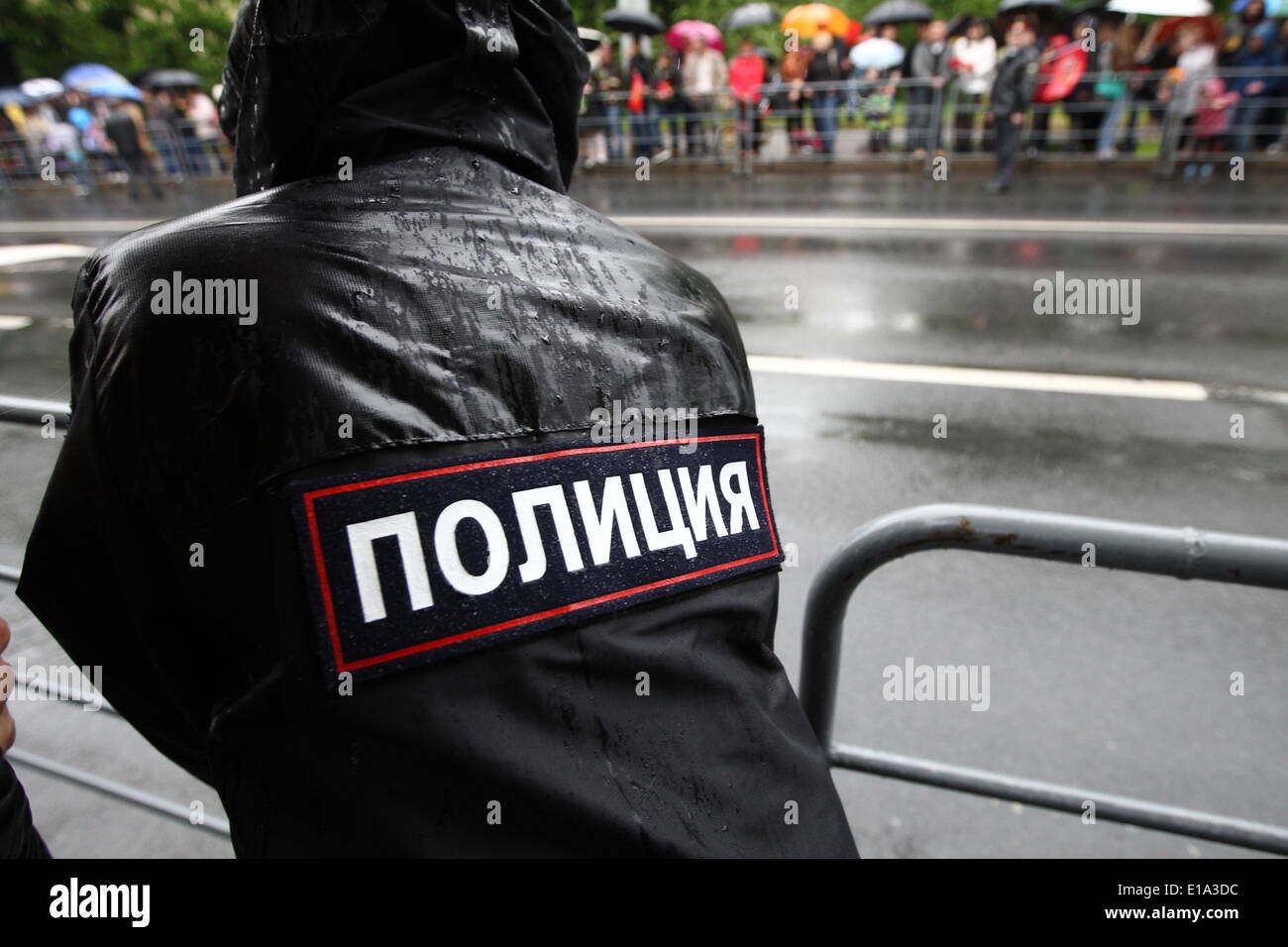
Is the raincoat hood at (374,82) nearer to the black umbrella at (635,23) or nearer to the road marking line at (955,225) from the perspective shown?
the road marking line at (955,225)

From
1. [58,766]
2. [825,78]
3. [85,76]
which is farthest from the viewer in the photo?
[85,76]

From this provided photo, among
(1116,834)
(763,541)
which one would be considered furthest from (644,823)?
(1116,834)

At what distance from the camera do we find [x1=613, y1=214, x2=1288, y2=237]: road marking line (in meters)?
8.42

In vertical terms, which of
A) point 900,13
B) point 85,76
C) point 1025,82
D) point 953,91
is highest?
point 85,76

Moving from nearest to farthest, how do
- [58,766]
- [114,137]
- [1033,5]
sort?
[58,766] → [1033,5] → [114,137]

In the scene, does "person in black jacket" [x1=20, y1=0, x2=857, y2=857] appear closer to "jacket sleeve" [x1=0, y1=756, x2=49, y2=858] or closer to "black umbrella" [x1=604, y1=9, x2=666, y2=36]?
"jacket sleeve" [x1=0, y1=756, x2=49, y2=858]

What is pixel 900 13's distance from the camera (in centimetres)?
1291

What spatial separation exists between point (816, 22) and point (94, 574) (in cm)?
1512

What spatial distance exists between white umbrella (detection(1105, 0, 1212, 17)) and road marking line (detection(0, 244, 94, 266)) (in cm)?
1356

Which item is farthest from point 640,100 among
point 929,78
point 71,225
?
point 71,225

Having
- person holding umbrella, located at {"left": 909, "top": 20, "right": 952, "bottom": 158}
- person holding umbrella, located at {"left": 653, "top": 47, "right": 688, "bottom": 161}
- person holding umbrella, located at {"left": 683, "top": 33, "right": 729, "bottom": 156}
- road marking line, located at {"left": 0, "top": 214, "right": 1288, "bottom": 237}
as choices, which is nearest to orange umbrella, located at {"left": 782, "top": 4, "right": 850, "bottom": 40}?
person holding umbrella, located at {"left": 683, "top": 33, "right": 729, "bottom": 156}

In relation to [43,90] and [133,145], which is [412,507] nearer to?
[133,145]

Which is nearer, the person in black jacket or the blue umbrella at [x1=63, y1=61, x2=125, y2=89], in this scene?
the person in black jacket

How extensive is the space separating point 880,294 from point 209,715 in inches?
263
